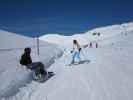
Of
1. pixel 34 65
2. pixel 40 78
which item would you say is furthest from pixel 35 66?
pixel 40 78

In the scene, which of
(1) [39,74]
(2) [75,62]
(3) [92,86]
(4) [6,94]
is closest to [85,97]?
(3) [92,86]

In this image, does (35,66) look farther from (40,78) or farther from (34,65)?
(40,78)

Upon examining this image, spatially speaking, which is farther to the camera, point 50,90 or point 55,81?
point 55,81

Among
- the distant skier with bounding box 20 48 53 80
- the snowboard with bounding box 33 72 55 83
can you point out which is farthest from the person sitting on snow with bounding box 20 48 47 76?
the snowboard with bounding box 33 72 55 83

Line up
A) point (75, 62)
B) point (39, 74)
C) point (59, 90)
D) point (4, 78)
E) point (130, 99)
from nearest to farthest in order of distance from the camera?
point (130, 99) < point (59, 90) < point (4, 78) < point (39, 74) < point (75, 62)

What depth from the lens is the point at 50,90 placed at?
27.1 ft

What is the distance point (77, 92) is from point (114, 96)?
4.28ft

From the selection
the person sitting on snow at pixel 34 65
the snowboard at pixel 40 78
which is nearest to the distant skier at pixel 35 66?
the person sitting on snow at pixel 34 65

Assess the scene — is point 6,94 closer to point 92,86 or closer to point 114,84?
point 92,86

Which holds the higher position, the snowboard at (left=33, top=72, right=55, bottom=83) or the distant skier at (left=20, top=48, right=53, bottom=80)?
the distant skier at (left=20, top=48, right=53, bottom=80)

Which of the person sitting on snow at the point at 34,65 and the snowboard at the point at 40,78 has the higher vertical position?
the person sitting on snow at the point at 34,65

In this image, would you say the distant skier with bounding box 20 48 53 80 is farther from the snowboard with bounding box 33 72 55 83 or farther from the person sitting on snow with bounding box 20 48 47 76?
the snowboard with bounding box 33 72 55 83

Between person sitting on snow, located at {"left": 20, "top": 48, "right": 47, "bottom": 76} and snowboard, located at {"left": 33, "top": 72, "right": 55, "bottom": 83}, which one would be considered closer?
snowboard, located at {"left": 33, "top": 72, "right": 55, "bottom": 83}

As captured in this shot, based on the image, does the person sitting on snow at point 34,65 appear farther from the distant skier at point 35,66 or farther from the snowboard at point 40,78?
the snowboard at point 40,78
